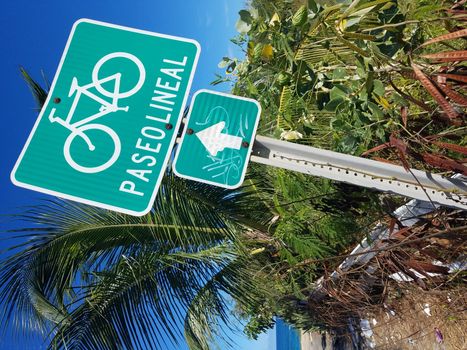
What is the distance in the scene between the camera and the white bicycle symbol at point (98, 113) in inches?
70.6

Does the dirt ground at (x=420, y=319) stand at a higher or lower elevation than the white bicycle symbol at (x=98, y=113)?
lower

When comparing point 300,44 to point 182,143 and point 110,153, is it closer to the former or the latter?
point 182,143

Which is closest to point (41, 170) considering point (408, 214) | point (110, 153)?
point (110, 153)

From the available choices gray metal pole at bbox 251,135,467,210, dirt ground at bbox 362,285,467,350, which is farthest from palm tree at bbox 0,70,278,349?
gray metal pole at bbox 251,135,467,210

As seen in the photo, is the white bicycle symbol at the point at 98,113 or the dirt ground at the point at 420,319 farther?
the dirt ground at the point at 420,319

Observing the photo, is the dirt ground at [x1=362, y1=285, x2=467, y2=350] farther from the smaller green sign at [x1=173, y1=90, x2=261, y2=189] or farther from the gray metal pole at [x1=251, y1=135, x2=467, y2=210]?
the smaller green sign at [x1=173, y1=90, x2=261, y2=189]

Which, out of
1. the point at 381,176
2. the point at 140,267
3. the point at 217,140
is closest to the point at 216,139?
the point at 217,140

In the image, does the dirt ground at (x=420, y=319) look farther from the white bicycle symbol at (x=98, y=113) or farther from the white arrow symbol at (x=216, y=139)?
the white bicycle symbol at (x=98, y=113)

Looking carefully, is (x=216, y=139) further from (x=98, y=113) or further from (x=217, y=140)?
(x=98, y=113)

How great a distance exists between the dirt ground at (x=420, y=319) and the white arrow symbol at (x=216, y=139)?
2089 mm

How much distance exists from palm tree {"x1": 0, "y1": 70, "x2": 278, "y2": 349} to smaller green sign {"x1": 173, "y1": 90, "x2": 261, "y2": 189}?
218cm

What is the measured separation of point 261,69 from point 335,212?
120 cm

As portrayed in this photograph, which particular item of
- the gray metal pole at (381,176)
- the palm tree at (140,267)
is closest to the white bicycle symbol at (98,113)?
the gray metal pole at (381,176)

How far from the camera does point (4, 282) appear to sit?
4.03 metres
